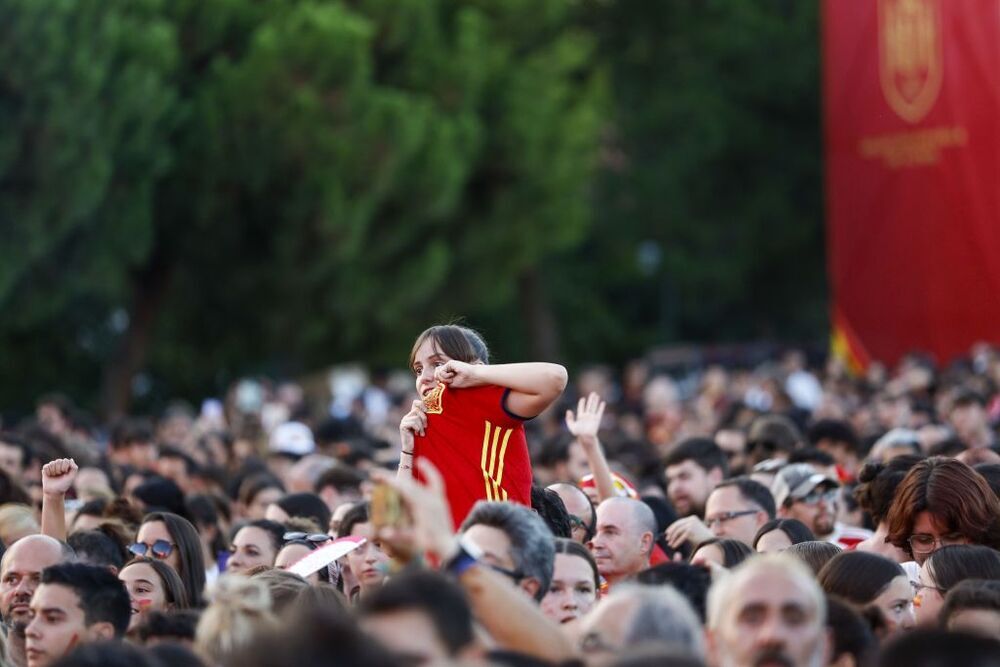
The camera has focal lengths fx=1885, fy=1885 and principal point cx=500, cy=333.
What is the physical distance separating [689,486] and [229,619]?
557cm

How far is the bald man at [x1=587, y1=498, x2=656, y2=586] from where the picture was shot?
8.34m

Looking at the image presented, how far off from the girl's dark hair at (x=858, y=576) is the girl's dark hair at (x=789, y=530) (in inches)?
53.7

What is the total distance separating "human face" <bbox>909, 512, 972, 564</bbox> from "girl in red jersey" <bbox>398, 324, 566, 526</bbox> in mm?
1907

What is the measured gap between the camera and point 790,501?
33.2 ft

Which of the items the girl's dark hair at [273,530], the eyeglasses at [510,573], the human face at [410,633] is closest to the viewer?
the human face at [410,633]

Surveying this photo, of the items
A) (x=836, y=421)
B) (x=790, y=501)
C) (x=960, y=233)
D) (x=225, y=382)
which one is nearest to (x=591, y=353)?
(x=225, y=382)

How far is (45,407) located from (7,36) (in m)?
6.69

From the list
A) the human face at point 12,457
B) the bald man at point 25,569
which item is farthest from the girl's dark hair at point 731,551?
the human face at point 12,457

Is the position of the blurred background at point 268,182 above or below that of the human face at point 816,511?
above

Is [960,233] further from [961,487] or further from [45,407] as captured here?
[961,487]

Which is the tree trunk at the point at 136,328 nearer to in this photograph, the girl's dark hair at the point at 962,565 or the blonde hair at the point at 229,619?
the girl's dark hair at the point at 962,565

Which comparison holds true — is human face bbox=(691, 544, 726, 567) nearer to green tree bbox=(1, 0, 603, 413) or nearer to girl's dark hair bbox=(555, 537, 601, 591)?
girl's dark hair bbox=(555, 537, 601, 591)

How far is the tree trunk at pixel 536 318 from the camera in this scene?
130 feet

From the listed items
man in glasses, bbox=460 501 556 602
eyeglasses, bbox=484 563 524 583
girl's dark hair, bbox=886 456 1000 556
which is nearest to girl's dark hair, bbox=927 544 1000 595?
girl's dark hair, bbox=886 456 1000 556
